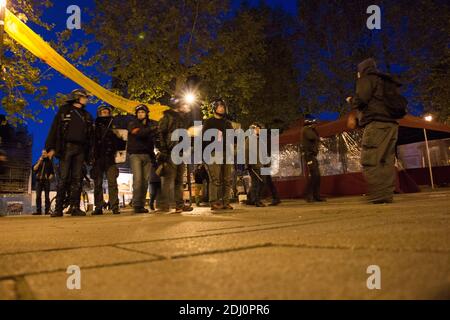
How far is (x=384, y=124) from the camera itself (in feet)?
17.9

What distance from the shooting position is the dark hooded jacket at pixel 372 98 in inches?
213

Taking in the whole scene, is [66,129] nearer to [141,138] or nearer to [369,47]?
[141,138]

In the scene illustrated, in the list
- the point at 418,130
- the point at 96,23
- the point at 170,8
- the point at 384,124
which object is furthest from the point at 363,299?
the point at 96,23

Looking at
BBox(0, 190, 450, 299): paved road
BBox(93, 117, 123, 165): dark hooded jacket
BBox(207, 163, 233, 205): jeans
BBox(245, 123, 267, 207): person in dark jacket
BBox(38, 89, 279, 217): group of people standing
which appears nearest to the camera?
BBox(0, 190, 450, 299): paved road

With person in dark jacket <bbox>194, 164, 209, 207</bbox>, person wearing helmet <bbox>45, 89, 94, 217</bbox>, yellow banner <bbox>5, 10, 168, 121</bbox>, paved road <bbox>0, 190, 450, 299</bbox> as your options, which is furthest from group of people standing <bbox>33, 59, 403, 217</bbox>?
paved road <bbox>0, 190, 450, 299</bbox>

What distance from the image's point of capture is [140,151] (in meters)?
7.07

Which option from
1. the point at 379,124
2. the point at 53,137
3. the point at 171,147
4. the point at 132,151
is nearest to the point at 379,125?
the point at 379,124

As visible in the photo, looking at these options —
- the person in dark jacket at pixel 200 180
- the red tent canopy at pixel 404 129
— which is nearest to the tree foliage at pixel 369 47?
the red tent canopy at pixel 404 129

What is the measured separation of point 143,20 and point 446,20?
13565 mm

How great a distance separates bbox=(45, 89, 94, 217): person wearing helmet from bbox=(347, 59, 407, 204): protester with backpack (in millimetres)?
4550

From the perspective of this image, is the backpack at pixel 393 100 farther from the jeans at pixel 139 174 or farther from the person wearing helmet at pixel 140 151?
the jeans at pixel 139 174

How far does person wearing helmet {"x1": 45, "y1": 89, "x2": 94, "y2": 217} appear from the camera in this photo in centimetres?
667

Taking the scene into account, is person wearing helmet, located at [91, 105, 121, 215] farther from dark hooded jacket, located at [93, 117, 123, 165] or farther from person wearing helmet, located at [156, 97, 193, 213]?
person wearing helmet, located at [156, 97, 193, 213]

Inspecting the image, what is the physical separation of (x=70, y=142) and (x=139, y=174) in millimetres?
1288
